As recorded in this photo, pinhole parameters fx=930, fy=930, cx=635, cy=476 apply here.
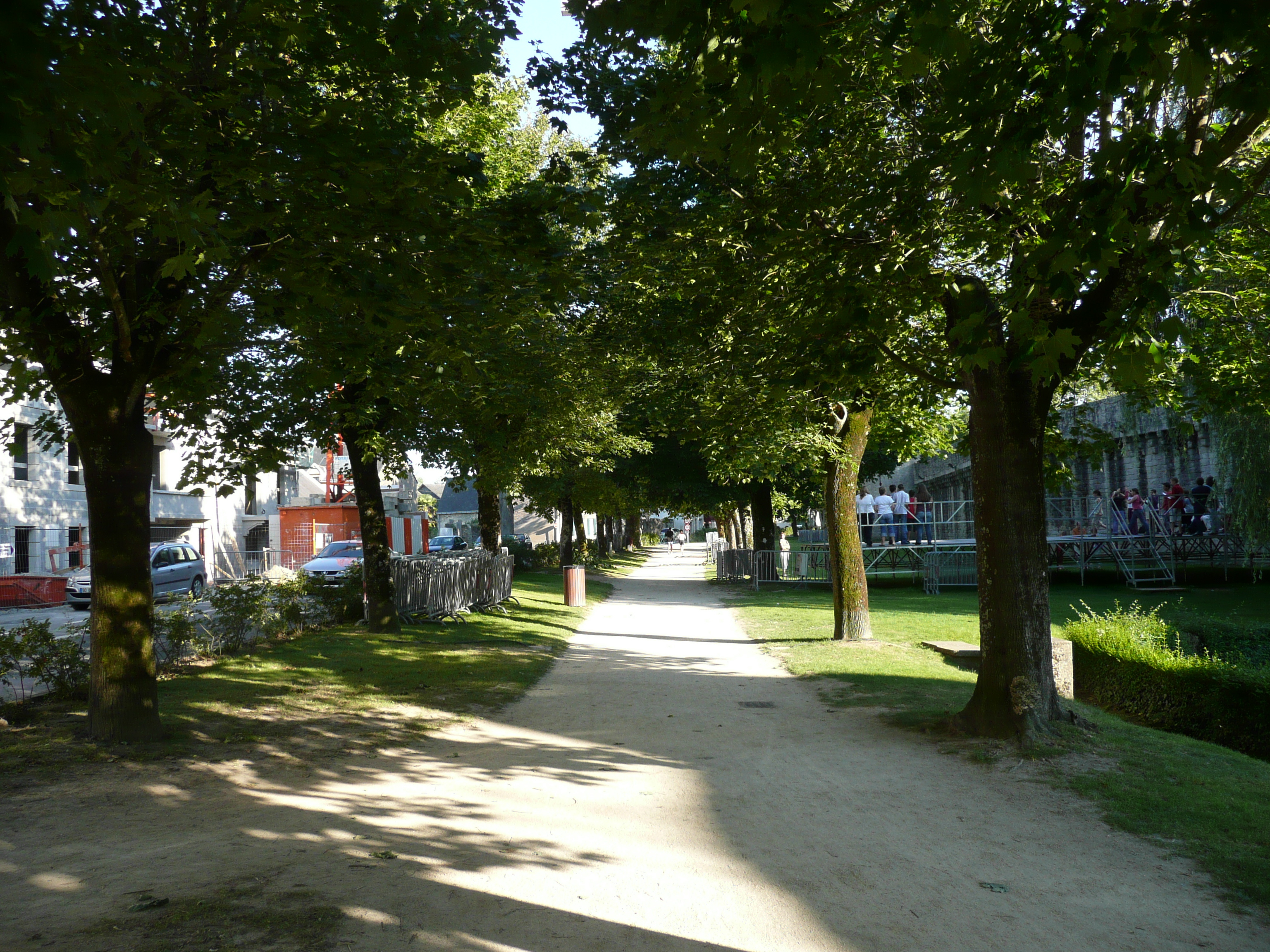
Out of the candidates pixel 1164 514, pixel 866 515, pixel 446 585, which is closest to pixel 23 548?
pixel 446 585

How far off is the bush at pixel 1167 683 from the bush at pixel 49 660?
38.3 ft

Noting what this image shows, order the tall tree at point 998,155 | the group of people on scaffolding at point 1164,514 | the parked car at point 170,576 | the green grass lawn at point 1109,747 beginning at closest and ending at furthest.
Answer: the tall tree at point 998,155
the green grass lawn at point 1109,747
the parked car at point 170,576
the group of people on scaffolding at point 1164,514

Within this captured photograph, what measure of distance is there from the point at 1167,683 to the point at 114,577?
34.9ft

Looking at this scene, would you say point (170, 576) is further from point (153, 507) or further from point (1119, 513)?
point (1119, 513)

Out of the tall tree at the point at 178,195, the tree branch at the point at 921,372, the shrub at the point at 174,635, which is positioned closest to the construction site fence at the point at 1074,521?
the tree branch at the point at 921,372

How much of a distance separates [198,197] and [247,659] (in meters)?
8.43

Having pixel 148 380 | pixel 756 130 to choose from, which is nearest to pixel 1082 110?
pixel 756 130

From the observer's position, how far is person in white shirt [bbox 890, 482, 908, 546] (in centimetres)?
3111

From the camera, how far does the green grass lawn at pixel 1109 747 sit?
5438 mm

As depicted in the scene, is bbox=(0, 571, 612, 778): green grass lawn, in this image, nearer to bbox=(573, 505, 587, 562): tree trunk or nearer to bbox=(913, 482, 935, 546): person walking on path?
bbox=(913, 482, 935, 546): person walking on path

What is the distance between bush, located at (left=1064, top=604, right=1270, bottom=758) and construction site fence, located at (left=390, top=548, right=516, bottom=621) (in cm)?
1148

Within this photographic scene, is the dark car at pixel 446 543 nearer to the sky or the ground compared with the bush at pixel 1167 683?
nearer to the sky

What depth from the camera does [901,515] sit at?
3166cm

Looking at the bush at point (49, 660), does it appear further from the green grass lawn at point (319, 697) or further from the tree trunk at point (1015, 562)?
the tree trunk at point (1015, 562)
